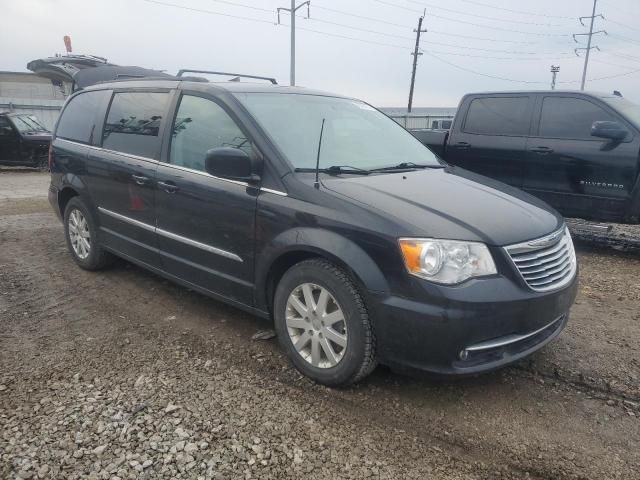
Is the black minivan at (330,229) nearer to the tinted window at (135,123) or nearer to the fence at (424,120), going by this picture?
the tinted window at (135,123)

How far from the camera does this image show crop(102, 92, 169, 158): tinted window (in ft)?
13.2

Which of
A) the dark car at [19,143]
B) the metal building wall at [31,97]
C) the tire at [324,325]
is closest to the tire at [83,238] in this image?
the tire at [324,325]

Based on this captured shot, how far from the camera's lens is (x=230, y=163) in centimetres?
311

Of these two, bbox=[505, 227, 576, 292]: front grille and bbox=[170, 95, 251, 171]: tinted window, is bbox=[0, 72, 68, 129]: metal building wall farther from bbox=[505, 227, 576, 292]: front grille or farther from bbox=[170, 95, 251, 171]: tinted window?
bbox=[505, 227, 576, 292]: front grille

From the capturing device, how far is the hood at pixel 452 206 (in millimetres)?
2686

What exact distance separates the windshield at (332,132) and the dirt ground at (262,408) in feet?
4.52

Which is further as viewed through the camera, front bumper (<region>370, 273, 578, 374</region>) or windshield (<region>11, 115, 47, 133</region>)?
windshield (<region>11, 115, 47, 133</region>)

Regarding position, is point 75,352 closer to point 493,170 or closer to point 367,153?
point 367,153

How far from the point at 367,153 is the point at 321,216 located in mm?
992

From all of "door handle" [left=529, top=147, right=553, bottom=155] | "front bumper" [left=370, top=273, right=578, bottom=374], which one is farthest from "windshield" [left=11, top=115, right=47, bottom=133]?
"front bumper" [left=370, top=273, right=578, bottom=374]

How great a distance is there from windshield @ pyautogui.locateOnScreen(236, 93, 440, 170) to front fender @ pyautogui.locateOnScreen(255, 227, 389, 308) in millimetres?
514

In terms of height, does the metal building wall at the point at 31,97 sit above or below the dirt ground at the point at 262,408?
above

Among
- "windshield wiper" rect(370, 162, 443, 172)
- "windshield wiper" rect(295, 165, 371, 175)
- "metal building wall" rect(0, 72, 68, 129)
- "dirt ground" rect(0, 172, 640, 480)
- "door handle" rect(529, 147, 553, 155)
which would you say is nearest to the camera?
"dirt ground" rect(0, 172, 640, 480)

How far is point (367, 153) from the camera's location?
3.70 m
